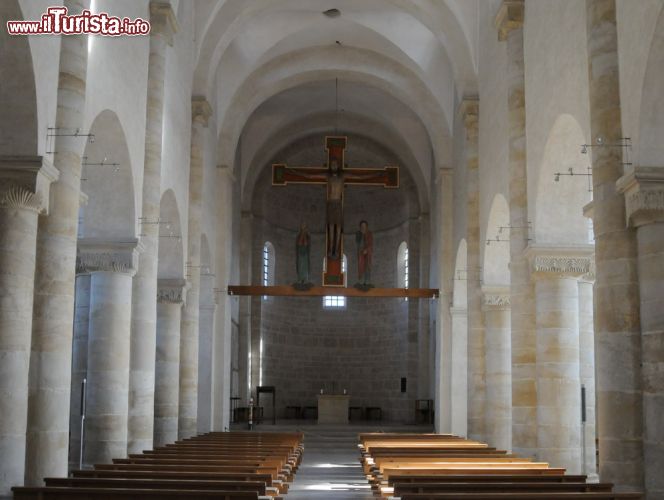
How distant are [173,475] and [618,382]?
5337 millimetres

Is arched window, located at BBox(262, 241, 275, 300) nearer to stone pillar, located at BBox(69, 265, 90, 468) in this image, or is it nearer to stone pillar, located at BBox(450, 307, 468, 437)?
stone pillar, located at BBox(450, 307, 468, 437)

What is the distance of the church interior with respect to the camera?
1123 centimetres

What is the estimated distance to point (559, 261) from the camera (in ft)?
54.6

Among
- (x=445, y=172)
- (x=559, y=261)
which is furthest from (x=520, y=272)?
(x=445, y=172)

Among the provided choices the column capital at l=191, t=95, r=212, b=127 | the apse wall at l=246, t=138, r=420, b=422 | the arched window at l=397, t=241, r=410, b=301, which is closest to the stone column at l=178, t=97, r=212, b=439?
the column capital at l=191, t=95, r=212, b=127

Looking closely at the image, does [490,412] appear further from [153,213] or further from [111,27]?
[111,27]

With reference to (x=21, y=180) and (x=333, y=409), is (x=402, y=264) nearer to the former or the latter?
(x=333, y=409)

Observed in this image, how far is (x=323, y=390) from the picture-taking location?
39.1 metres

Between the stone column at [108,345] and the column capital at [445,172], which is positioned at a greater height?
the column capital at [445,172]

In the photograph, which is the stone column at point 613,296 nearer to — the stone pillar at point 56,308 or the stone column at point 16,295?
the stone pillar at point 56,308

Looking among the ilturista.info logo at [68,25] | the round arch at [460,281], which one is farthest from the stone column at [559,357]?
the round arch at [460,281]

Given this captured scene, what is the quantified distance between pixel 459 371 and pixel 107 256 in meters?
14.3

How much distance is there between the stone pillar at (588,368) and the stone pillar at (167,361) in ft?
29.2

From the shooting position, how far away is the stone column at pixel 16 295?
10984 millimetres
